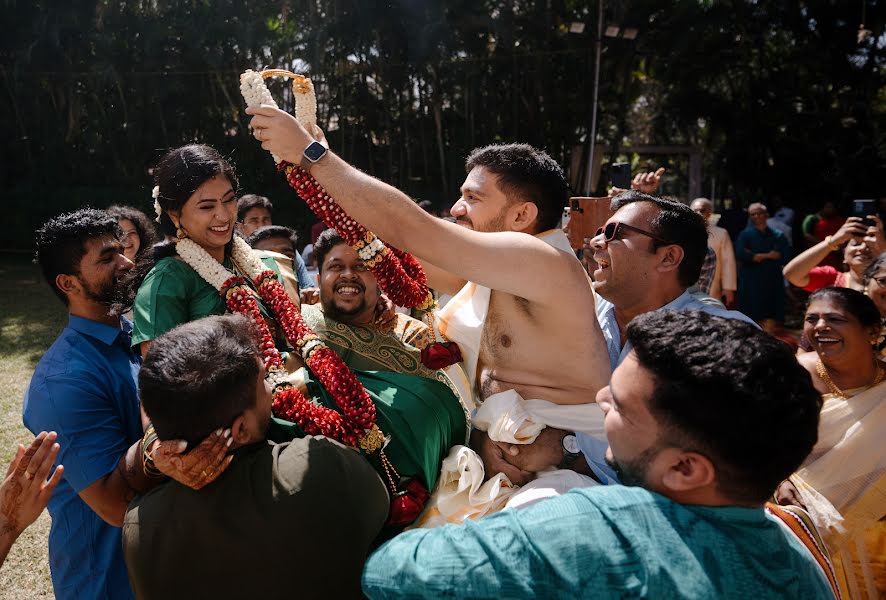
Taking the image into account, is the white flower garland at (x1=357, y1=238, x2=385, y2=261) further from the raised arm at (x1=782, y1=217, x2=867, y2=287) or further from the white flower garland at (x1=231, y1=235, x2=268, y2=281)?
the raised arm at (x1=782, y1=217, x2=867, y2=287)

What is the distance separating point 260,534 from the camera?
164 centimetres

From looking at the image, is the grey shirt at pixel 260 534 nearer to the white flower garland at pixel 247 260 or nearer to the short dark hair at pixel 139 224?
the white flower garland at pixel 247 260

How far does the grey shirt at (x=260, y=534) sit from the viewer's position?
1.64m

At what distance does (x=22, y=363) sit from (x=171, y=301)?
734 cm

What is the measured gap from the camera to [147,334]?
2.37 m

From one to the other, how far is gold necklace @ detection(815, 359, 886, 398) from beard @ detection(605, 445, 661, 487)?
90.0 inches

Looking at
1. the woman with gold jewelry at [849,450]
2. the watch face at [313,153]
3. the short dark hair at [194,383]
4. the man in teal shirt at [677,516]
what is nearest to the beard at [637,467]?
the man in teal shirt at [677,516]

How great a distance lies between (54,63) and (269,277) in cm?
1700

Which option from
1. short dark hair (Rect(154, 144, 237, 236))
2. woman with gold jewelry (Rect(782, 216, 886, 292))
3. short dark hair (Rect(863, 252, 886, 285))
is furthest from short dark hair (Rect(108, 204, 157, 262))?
woman with gold jewelry (Rect(782, 216, 886, 292))

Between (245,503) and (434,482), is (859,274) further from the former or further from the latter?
(245,503)

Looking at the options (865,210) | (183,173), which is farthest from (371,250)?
(865,210)

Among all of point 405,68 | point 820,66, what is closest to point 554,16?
point 405,68

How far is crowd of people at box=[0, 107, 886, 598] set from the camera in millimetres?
1320

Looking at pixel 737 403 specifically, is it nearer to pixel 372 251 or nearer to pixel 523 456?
pixel 523 456
